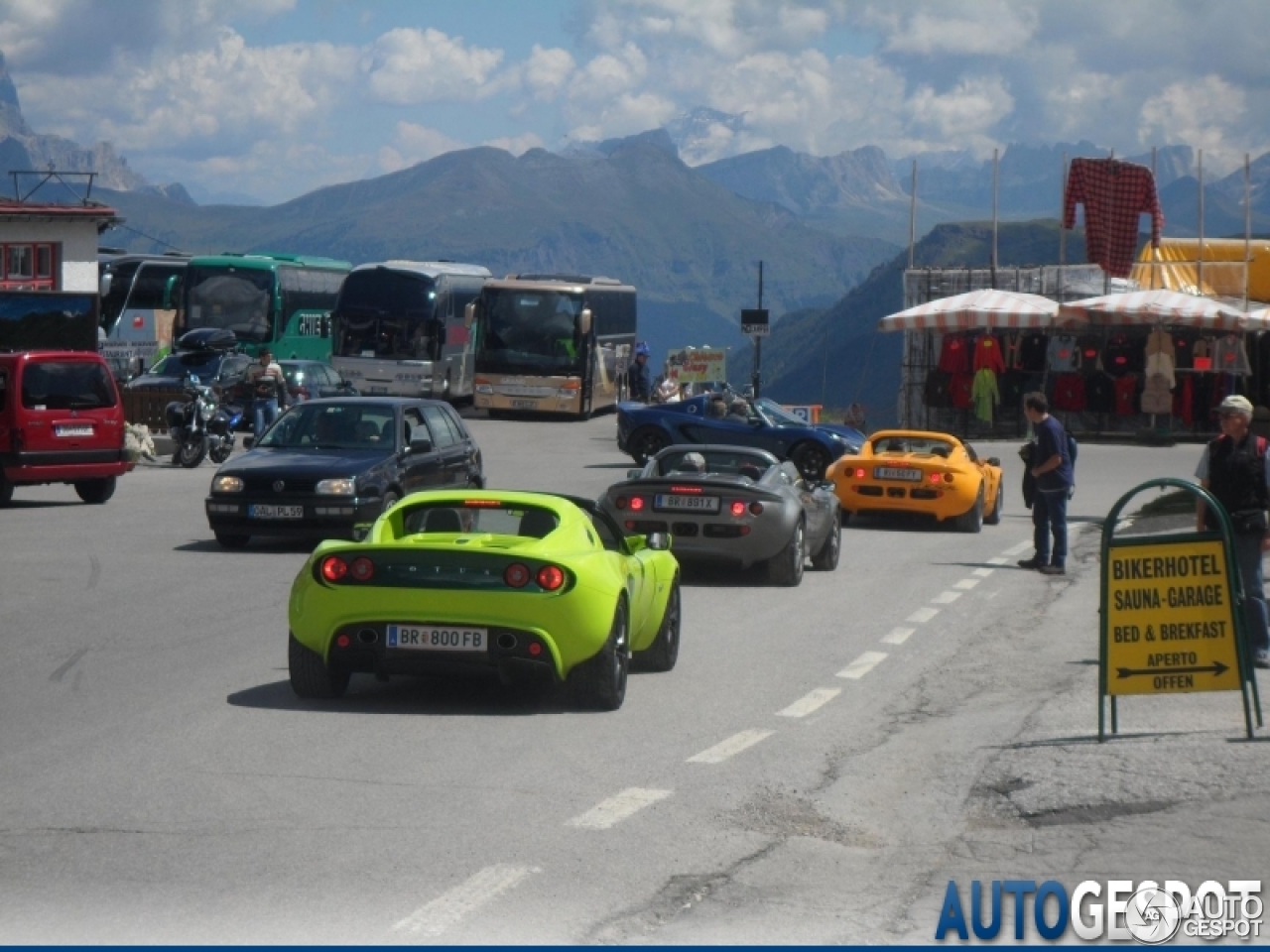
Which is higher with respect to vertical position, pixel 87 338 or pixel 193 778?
pixel 87 338

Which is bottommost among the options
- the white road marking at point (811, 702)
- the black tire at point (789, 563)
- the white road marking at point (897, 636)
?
the white road marking at point (897, 636)

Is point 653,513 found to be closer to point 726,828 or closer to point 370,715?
point 370,715

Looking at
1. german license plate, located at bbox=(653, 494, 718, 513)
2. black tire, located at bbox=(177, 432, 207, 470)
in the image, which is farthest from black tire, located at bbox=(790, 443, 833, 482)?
german license plate, located at bbox=(653, 494, 718, 513)

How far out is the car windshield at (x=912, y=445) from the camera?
25041 mm

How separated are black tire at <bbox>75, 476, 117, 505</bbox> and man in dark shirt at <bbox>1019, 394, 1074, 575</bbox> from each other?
12.2 metres

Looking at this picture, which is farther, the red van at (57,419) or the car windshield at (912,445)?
the car windshield at (912,445)

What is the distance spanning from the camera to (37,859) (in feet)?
22.5

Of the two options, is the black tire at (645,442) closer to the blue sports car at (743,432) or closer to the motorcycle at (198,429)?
the blue sports car at (743,432)

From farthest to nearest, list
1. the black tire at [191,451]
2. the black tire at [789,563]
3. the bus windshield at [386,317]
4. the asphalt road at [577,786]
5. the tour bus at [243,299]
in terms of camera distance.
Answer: the tour bus at [243,299] < the bus windshield at [386,317] < the black tire at [191,451] < the black tire at [789,563] < the asphalt road at [577,786]

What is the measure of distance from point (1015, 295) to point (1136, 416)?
4495mm

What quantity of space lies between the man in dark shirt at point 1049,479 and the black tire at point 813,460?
1257cm

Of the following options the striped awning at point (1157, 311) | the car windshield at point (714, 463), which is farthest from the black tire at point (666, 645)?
the striped awning at point (1157, 311)

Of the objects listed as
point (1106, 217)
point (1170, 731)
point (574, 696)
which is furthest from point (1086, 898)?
point (1106, 217)

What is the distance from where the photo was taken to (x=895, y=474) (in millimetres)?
24359
